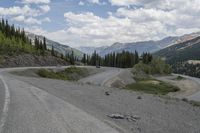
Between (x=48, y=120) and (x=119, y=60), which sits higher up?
(x=119, y=60)

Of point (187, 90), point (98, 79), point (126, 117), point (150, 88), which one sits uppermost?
point (126, 117)

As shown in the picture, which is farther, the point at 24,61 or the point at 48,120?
the point at 24,61

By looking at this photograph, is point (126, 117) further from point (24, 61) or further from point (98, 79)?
point (24, 61)

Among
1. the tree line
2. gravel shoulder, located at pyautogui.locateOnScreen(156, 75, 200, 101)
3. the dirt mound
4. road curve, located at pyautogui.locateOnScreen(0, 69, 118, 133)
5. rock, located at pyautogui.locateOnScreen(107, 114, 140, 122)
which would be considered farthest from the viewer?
the tree line

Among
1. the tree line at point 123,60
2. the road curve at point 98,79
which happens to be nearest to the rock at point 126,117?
the road curve at point 98,79

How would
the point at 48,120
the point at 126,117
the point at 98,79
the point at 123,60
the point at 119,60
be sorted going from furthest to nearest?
the point at 119,60 → the point at 123,60 → the point at 98,79 → the point at 126,117 → the point at 48,120

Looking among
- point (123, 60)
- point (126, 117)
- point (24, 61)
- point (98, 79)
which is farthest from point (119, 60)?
point (126, 117)

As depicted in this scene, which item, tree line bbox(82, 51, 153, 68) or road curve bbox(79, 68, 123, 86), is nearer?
road curve bbox(79, 68, 123, 86)

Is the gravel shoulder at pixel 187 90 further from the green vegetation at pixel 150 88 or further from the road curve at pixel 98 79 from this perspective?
the road curve at pixel 98 79

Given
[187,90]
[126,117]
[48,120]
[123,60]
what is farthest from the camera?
[123,60]

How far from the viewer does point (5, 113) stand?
39.2ft

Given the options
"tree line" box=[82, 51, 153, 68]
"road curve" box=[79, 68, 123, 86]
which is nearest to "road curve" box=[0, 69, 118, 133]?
"road curve" box=[79, 68, 123, 86]

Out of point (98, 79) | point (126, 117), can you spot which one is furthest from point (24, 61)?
point (126, 117)

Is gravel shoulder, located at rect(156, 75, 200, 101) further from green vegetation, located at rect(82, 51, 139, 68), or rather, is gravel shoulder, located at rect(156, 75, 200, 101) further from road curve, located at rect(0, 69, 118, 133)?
green vegetation, located at rect(82, 51, 139, 68)
